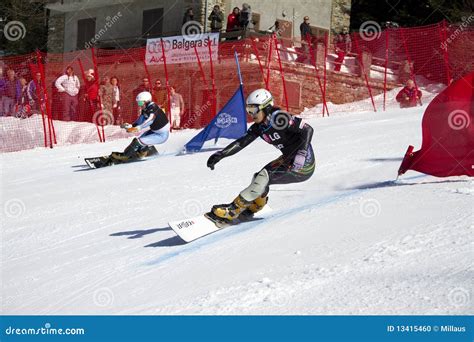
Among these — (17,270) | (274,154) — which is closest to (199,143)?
(274,154)

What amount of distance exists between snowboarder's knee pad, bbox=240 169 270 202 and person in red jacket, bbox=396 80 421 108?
1246cm

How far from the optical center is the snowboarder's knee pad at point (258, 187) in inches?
356

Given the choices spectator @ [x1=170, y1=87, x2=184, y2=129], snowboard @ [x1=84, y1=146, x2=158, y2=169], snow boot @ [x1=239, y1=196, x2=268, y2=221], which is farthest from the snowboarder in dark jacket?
spectator @ [x1=170, y1=87, x2=184, y2=129]

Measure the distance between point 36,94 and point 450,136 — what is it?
12479 mm

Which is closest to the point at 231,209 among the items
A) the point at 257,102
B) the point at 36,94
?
the point at 257,102

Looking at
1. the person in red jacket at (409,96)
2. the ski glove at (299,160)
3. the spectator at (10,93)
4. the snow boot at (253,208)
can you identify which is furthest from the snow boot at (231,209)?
the spectator at (10,93)

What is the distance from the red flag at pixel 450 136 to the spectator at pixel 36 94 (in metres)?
11.7

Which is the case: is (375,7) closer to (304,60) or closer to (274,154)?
(304,60)

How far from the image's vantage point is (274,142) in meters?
9.41

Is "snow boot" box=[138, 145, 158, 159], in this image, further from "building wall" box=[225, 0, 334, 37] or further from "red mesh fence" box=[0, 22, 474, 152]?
"building wall" box=[225, 0, 334, 37]

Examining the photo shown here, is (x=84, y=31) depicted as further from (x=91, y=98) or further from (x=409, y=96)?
(x=409, y=96)
